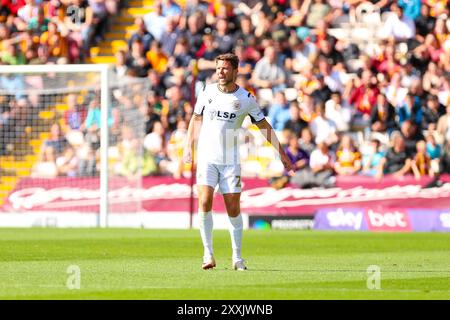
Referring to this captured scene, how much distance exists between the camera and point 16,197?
31.0 metres

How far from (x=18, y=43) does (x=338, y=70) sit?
29.8ft

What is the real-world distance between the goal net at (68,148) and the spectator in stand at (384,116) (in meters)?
5.31

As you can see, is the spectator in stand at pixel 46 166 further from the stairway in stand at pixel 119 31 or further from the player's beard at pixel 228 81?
the player's beard at pixel 228 81

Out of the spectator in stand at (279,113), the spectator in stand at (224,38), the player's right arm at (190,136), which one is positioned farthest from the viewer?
the spectator in stand at (224,38)

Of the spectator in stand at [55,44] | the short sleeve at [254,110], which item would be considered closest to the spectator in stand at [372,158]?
the spectator in stand at [55,44]

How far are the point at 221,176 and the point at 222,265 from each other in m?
1.37

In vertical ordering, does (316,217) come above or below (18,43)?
below

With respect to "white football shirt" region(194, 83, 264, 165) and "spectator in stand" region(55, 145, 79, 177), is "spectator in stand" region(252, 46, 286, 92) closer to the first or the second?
"spectator in stand" region(55, 145, 79, 177)

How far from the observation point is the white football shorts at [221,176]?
16109 millimetres

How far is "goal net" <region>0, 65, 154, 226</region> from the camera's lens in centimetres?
3058

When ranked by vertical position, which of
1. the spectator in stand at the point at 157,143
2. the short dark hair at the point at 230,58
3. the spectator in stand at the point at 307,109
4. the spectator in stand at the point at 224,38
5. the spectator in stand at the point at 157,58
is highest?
the short dark hair at the point at 230,58

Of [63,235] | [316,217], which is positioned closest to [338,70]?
[316,217]

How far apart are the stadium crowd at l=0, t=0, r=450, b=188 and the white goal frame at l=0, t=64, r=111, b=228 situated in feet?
3.83
